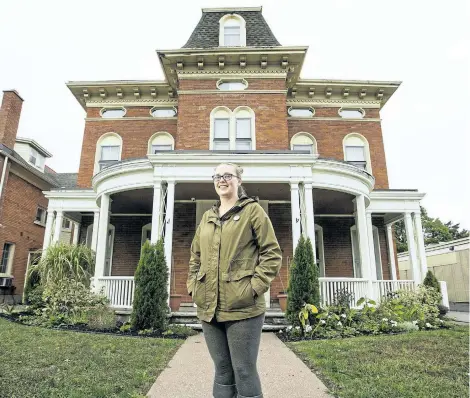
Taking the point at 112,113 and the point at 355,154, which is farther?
the point at 112,113

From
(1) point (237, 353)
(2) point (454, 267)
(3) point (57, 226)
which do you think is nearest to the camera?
(1) point (237, 353)

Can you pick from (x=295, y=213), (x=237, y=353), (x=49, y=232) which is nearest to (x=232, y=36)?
(x=295, y=213)

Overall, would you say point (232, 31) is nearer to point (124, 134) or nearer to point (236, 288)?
point (124, 134)

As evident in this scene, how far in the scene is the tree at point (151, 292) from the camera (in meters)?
7.20

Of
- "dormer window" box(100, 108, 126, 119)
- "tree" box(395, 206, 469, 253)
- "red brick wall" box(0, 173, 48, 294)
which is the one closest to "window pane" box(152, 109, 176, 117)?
"dormer window" box(100, 108, 126, 119)

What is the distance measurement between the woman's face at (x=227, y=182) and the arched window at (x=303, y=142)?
11.5m

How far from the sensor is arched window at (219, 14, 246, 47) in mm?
13922

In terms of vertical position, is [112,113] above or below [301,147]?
above

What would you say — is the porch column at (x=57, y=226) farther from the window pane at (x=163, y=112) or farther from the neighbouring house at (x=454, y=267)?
the neighbouring house at (x=454, y=267)

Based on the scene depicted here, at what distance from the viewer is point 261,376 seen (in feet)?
13.8

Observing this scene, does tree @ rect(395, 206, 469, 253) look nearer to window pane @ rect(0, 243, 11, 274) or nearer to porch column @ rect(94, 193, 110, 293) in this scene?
porch column @ rect(94, 193, 110, 293)

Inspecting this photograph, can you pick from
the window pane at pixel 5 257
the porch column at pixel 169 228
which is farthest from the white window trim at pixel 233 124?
the window pane at pixel 5 257

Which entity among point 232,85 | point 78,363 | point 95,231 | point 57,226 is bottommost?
point 78,363

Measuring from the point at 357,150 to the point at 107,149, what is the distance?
10.3 meters
